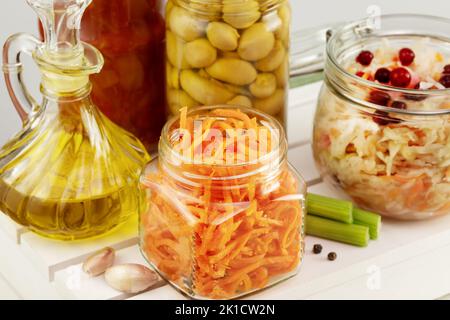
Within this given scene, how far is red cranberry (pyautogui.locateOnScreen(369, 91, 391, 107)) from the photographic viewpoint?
1.42 m

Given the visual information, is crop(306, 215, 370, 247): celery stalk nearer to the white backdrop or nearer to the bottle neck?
the bottle neck

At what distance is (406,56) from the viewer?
156 cm

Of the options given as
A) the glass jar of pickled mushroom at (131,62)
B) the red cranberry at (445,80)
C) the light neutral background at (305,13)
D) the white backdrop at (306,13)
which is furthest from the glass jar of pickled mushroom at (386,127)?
the white backdrop at (306,13)

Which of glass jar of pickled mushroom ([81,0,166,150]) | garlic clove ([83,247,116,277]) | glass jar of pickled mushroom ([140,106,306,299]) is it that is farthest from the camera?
glass jar of pickled mushroom ([81,0,166,150])

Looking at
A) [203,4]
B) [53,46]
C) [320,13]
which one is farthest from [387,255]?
[320,13]

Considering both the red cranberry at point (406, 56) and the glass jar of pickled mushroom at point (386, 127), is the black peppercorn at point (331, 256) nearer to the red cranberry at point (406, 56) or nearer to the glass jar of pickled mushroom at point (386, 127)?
the glass jar of pickled mushroom at point (386, 127)

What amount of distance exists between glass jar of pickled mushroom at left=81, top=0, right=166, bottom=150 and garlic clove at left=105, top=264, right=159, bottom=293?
0.30 meters

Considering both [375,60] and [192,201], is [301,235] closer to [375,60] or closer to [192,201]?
[192,201]

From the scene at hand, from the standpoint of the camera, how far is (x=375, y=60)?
1.58 m

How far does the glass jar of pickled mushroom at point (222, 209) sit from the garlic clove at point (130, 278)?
0.02 metres

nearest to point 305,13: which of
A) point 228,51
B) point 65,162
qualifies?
point 228,51

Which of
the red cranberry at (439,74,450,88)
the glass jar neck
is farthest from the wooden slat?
the red cranberry at (439,74,450,88)

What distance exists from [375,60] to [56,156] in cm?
52

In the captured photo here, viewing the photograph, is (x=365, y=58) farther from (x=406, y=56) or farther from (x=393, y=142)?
(x=393, y=142)
